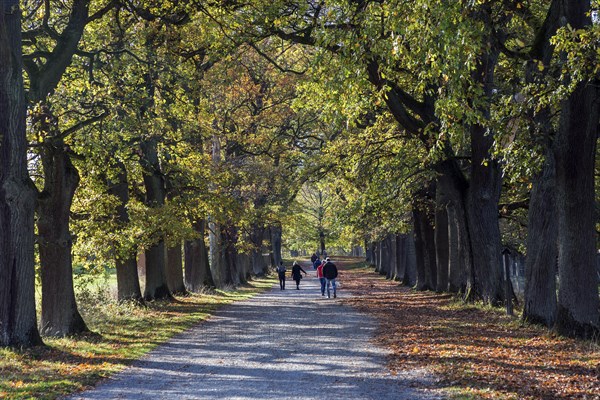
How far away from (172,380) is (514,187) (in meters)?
16.5

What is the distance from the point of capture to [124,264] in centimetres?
2447

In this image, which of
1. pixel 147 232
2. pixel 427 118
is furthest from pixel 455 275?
pixel 147 232

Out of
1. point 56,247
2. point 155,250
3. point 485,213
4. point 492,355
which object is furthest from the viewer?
point 155,250

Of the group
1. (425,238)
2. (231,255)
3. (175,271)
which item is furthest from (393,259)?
(175,271)

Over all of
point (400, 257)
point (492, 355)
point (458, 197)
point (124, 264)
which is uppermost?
point (458, 197)

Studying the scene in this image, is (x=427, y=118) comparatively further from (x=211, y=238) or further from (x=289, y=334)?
(x=211, y=238)

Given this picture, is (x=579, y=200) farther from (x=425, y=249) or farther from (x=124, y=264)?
(x=425, y=249)

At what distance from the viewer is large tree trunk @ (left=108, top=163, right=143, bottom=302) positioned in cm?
2281

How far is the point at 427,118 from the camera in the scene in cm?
1914

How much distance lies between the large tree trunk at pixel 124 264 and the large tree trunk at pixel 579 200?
13390 mm

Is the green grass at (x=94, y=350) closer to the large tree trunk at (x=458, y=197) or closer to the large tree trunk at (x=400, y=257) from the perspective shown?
the large tree trunk at (x=458, y=197)

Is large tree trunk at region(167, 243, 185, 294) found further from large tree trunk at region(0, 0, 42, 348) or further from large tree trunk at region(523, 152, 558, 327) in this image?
large tree trunk at region(523, 152, 558, 327)

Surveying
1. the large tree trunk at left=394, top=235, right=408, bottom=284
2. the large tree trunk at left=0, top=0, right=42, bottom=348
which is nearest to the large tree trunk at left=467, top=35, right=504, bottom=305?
the large tree trunk at left=0, top=0, right=42, bottom=348

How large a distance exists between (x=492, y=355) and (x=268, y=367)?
12.3ft
